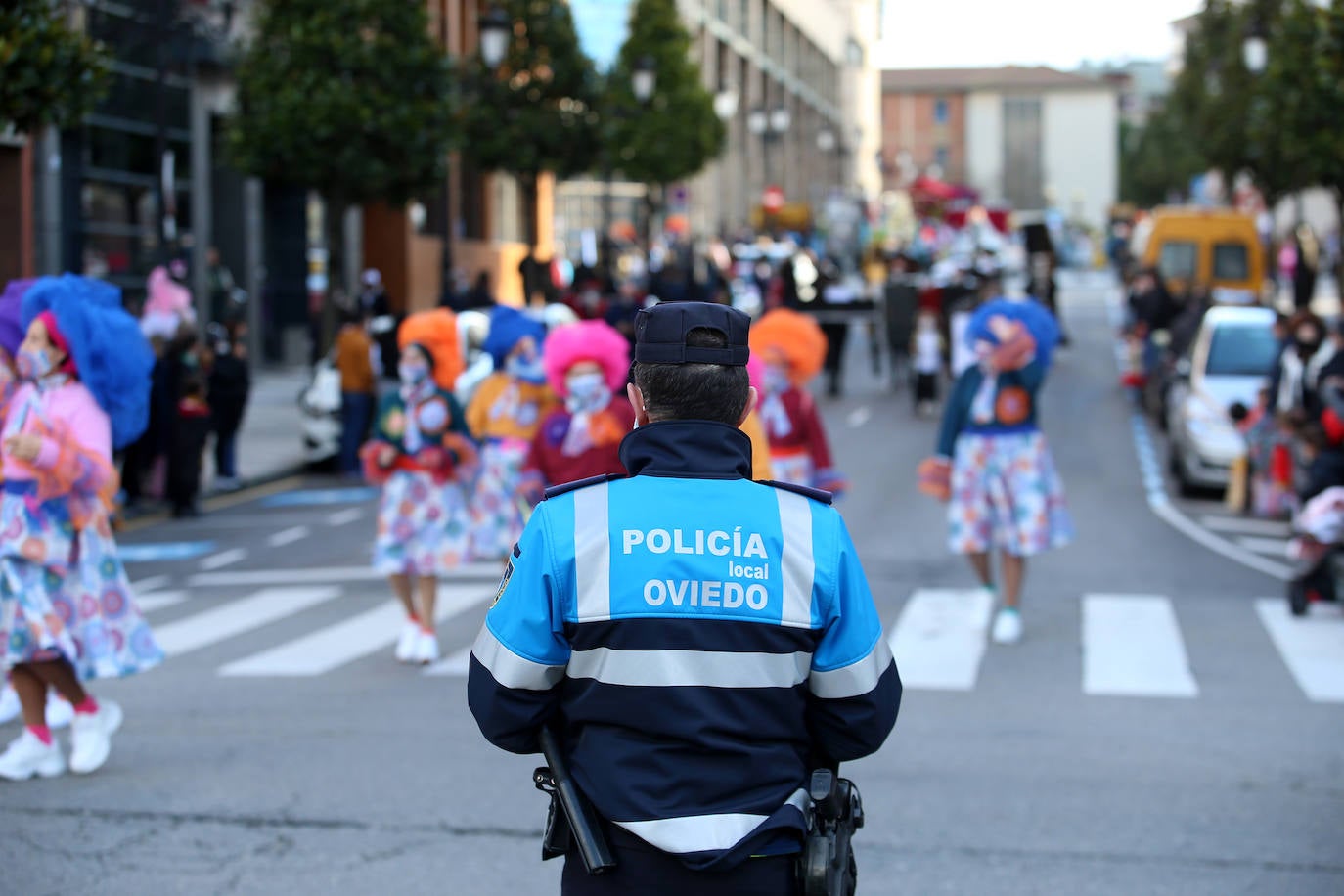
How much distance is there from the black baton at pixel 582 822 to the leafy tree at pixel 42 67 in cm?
1032

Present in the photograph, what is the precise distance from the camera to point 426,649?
31.8 feet

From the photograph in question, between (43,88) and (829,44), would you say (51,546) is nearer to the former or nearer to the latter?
(43,88)

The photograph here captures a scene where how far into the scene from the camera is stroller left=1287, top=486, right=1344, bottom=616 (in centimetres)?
1101

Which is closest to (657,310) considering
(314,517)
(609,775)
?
(609,775)

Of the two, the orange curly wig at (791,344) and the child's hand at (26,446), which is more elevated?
the orange curly wig at (791,344)

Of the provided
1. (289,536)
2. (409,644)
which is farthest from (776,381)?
(289,536)

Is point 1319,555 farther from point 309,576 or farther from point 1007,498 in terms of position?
point 309,576

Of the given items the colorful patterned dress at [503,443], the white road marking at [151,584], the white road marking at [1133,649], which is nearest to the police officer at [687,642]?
the white road marking at [1133,649]

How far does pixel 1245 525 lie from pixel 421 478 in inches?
349

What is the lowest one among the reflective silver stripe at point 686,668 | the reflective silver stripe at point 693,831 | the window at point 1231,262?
the reflective silver stripe at point 693,831

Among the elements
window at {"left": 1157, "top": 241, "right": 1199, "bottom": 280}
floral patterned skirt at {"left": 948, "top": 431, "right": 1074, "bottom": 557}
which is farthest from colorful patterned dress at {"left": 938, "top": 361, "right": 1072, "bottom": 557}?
window at {"left": 1157, "top": 241, "right": 1199, "bottom": 280}

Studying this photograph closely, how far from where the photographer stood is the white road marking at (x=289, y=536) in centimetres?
1521

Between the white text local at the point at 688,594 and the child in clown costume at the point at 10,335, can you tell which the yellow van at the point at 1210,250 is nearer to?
the child in clown costume at the point at 10,335

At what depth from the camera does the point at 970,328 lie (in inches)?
406
